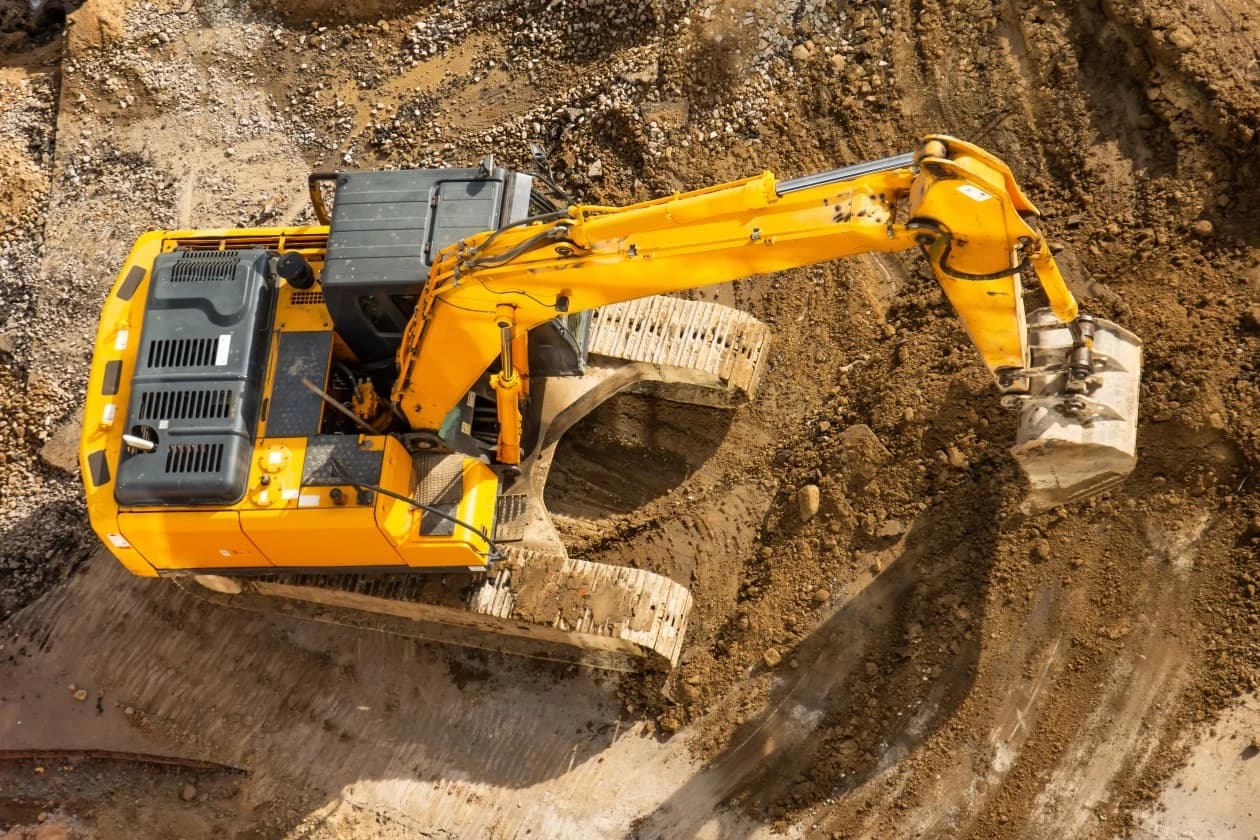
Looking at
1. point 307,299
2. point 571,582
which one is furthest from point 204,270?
point 571,582

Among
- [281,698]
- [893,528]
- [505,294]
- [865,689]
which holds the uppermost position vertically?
[505,294]

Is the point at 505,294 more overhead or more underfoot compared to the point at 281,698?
more overhead

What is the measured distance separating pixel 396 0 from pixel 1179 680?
10831mm

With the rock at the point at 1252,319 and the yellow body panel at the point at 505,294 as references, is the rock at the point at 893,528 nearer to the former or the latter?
the yellow body panel at the point at 505,294

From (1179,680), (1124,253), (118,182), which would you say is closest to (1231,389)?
(1124,253)

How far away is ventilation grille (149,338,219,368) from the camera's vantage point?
8.09 meters

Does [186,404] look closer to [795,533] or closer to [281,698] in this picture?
[281,698]

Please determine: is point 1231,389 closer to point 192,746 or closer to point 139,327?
point 139,327

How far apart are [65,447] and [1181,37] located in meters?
11.4

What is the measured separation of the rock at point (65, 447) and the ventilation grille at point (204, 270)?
3419 millimetres

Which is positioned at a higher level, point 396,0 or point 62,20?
point 396,0

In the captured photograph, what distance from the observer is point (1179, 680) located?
8.56 meters

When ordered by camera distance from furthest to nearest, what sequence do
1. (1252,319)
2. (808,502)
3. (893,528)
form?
1. (808,502)
2. (893,528)
3. (1252,319)

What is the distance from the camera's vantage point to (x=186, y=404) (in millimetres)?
7977
